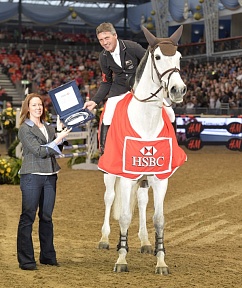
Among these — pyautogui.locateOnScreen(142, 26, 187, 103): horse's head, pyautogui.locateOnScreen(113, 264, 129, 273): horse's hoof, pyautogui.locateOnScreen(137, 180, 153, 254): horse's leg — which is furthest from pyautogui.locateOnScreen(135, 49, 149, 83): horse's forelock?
pyautogui.locateOnScreen(113, 264, 129, 273): horse's hoof

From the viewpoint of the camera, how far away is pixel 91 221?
9.90m

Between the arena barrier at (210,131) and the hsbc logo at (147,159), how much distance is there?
1501 cm

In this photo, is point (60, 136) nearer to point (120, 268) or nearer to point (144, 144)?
point (144, 144)

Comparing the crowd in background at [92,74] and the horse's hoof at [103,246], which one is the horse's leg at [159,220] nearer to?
the horse's hoof at [103,246]

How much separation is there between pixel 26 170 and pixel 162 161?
132 cm

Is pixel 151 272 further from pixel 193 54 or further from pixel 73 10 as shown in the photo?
pixel 73 10

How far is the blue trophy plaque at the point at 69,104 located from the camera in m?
7.07

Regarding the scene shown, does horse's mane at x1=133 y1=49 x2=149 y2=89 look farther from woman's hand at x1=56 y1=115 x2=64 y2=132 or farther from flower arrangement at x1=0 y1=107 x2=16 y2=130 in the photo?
flower arrangement at x1=0 y1=107 x2=16 y2=130

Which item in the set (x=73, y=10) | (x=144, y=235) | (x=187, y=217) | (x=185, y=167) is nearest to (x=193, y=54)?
(x=73, y=10)

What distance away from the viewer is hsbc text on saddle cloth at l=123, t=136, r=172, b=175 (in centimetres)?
671

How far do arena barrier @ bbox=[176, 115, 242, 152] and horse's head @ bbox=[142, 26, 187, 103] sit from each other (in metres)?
15.3

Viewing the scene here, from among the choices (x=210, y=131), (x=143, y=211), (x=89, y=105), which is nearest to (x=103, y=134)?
(x=89, y=105)

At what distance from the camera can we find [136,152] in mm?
6727

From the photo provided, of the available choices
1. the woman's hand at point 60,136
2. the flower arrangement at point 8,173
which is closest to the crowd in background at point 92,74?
the flower arrangement at point 8,173
